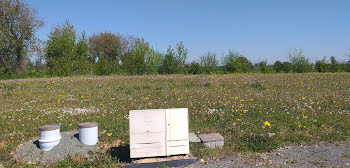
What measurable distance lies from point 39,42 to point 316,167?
33.8 m

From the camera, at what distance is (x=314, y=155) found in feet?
16.1

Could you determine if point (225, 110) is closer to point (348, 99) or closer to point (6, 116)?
point (348, 99)

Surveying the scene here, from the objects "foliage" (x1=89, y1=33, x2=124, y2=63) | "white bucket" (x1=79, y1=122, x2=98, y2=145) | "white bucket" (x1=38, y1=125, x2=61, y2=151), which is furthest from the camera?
"foliage" (x1=89, y1=33, x2=124, y2=63)

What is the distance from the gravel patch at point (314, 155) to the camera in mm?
4551

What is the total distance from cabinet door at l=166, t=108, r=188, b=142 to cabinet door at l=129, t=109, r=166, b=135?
0.42ft

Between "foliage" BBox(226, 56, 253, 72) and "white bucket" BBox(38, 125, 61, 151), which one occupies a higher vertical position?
"foliage" BBox(226, 56, 253, 72)

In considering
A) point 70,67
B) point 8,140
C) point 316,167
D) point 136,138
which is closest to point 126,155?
point 136,138

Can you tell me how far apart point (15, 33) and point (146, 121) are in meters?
31.8

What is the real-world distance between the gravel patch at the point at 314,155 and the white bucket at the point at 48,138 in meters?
4.09

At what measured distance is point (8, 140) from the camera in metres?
5.80

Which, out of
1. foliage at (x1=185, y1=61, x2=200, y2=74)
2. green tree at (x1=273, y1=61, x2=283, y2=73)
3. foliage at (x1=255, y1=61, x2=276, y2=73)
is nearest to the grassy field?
foliage at (x1=185, y1=61, x2=200, y2=74)

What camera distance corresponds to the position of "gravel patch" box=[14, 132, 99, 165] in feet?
→ 16.0

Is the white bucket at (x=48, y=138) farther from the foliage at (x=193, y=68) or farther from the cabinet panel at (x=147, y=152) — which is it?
the foliage at (x=193, y=68)

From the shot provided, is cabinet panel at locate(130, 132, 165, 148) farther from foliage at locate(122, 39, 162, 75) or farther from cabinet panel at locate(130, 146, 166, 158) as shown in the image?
foliage at locate(122, 39, 162, 75)
